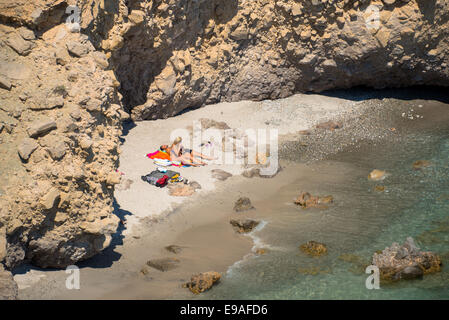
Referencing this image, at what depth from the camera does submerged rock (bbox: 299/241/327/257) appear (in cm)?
1546

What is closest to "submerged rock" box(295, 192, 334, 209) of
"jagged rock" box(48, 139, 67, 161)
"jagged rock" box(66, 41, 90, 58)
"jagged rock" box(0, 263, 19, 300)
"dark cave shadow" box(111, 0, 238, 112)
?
"jagged rock" box(48, 139, 67, 161)

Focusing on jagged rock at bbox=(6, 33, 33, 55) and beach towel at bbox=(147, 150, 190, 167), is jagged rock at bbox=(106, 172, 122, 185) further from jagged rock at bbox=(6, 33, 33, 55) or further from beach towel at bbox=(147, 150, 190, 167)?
beach towel at bbox=(147, 150, 190, 167)

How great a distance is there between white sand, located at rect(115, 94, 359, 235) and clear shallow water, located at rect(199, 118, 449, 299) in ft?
9.13

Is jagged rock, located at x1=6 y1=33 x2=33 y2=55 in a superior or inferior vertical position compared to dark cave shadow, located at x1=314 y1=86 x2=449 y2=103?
inferior

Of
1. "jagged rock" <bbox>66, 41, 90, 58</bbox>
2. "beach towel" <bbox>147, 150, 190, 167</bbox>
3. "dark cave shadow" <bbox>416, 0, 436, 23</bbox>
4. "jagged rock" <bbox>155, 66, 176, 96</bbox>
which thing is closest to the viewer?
"jagged rock" <bbox>66, 41, 90, 58</bbox>

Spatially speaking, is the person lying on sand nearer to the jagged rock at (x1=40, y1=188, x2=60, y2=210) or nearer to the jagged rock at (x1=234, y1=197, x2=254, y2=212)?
the jagged rock at (x1=234, y1=197, x2=254, y2=212)

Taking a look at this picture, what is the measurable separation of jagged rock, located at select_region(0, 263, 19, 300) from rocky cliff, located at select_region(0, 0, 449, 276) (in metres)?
0.37

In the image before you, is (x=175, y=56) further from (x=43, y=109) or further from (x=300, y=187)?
(x=43, y=109)

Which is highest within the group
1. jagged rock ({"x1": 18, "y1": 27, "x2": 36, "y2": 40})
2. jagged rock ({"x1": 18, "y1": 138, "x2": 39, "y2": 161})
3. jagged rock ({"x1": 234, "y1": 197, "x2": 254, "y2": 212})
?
jagged rock ({"x1": 18, "y1": 27, "x2": 36, "y2": 40})

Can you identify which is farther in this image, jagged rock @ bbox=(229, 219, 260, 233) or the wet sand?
jagged rock @ bbox=(229, 219, 260, 233)

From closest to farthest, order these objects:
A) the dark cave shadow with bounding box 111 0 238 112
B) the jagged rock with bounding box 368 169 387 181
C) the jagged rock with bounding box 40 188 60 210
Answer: the jagged rock with bounding box 40 188 60 210 → the jagged rock with bounding box 368 169 387 181 → the dark cave shadow with bounding box 111 0 238 112

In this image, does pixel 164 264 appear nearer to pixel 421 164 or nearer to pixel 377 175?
pixel 377 175

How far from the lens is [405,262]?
14.4 meters
